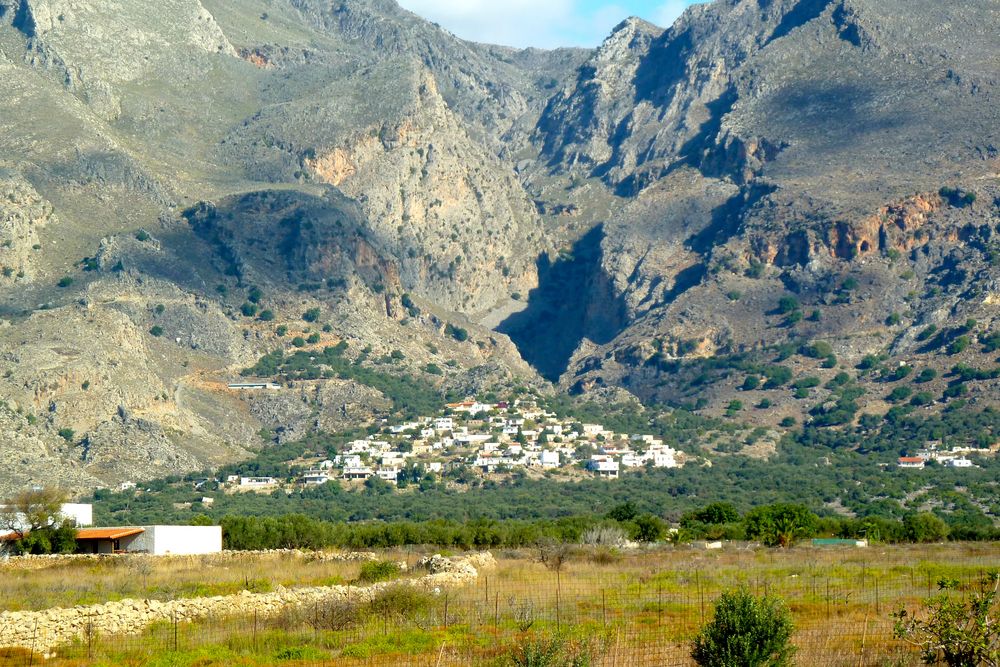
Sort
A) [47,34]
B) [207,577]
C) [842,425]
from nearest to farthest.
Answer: [207,577], [842,425], [47,34]

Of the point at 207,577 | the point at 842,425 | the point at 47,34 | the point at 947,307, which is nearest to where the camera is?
the point at 207,577

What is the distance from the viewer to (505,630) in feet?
123

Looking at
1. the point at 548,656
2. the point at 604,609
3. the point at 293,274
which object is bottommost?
the point at 548,656

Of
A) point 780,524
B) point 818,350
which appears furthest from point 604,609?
point 818,350

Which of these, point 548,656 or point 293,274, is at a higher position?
point 293,274

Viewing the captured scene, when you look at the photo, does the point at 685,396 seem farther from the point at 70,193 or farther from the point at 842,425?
the point at 70,193

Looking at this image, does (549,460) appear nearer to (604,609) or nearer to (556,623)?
(604,609)

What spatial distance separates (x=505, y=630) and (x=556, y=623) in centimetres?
161

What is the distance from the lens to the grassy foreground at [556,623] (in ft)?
112

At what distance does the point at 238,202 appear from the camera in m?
182

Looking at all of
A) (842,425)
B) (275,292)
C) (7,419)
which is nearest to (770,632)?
(7,419)

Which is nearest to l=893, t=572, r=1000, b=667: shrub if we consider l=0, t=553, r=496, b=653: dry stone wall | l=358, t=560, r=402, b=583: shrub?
l=0, t=553, r=496, b=653: dry stone wall

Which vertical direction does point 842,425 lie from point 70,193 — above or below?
below

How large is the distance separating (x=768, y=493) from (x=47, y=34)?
112m
